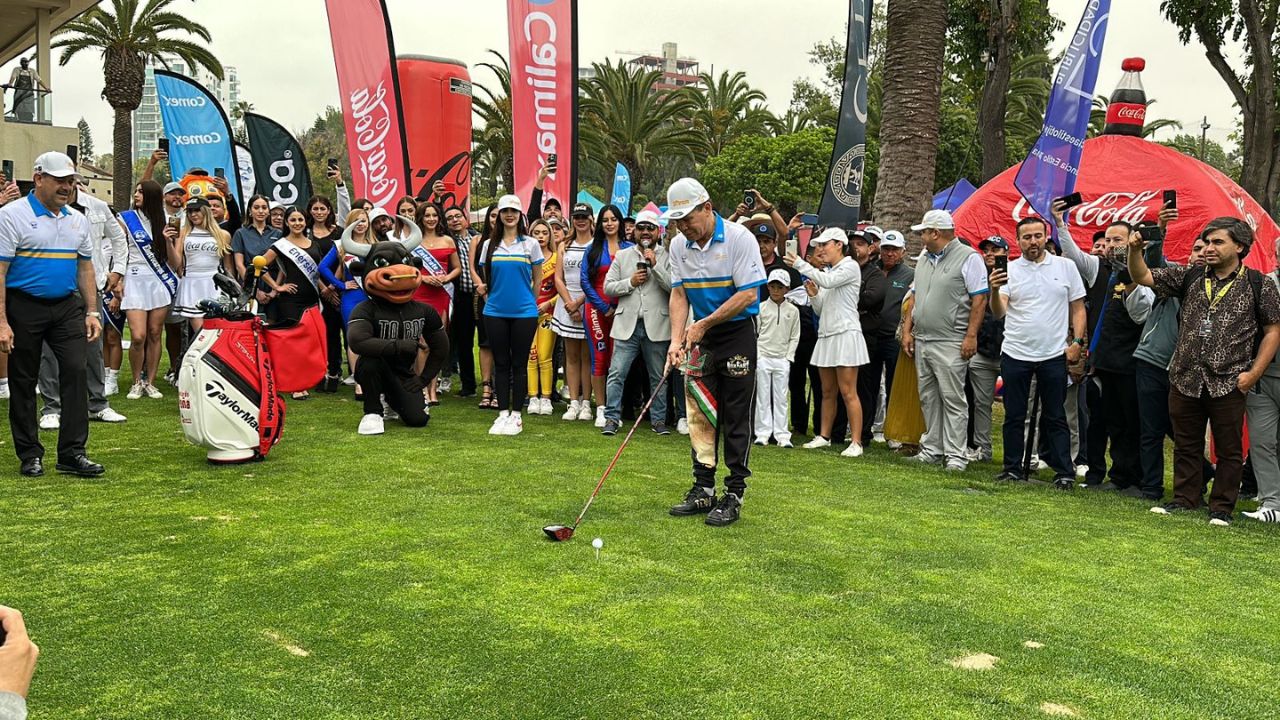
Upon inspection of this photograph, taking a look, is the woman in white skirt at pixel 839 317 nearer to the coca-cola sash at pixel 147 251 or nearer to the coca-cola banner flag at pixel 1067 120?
the coca-cola banner flag at pixel 1067 120

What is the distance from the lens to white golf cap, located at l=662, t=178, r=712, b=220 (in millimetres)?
6152

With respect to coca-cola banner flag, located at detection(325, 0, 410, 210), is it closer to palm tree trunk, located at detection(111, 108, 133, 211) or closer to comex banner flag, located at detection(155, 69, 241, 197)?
comex banner flag, located at detection(155, 69, 241, 197)

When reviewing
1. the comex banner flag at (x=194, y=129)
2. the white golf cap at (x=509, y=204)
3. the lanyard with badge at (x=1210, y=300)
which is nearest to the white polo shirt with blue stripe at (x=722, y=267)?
the lanyard with badge at (x=1210, y=300)

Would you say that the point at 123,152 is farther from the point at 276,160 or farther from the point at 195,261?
the point at 195,261

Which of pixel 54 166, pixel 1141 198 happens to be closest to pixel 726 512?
pixel 54 166

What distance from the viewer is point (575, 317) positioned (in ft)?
33.9

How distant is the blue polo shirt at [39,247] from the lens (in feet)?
21.7

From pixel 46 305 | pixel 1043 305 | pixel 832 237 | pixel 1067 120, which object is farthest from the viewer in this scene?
pixel 1067 120

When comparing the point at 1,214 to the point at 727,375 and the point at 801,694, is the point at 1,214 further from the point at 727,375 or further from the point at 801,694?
the point at 801,694

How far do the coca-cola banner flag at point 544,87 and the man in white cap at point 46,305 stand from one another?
20.8 ft

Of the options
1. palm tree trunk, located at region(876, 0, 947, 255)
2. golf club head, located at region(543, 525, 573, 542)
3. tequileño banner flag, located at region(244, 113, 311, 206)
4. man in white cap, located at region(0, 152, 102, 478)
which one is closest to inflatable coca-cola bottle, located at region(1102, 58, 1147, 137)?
palm tree trunk, located at region(876, 0, 947, 255)

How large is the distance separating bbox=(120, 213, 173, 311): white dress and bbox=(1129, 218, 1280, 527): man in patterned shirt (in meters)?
8.58

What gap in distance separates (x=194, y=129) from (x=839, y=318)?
1104 centimetres

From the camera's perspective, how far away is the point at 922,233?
877 centimetres
